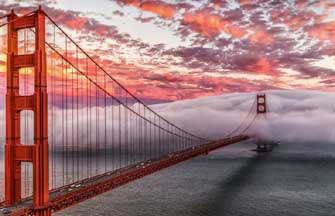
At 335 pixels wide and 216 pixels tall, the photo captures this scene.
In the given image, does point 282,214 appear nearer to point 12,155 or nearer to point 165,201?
point 165,201

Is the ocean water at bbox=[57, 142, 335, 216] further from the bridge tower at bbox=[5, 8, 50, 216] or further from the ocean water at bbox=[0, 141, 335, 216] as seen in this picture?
the bridge tower at bbox=[5, 8, 50, 216]

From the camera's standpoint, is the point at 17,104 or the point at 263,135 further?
the point at 263,135

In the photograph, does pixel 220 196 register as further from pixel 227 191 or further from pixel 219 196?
pixel 227 191

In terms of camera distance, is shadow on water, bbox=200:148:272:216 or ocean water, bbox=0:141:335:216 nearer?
ocean water, bbox=0:141:335:216

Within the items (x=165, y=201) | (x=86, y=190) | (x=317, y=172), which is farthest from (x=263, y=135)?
(x=86, y=190)

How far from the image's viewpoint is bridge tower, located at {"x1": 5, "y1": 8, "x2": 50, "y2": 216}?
22.7 m

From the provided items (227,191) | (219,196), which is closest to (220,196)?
(219,196)

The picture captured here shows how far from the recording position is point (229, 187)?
2562 inches

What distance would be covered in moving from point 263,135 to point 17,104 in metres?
160

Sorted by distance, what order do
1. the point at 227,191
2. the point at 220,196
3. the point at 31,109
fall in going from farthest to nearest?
the point at 227,191, the point at 220,196, the point at 31,109

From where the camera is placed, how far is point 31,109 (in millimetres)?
23516

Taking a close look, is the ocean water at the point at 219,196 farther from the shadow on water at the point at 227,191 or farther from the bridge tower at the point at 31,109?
the bridge tower at the point at 31,109

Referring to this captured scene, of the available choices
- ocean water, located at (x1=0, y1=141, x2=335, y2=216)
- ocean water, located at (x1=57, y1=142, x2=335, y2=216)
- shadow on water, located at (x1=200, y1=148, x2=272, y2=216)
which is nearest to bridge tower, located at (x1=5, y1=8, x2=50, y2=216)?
ocean water, located at (x1=0, y1=141, x2=335, y2=216)

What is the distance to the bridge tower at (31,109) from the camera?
2272 centimetres
